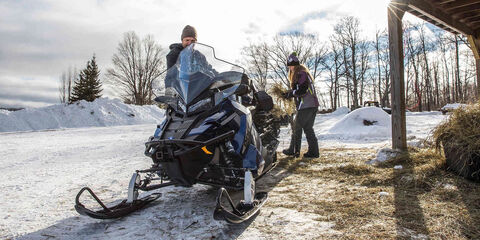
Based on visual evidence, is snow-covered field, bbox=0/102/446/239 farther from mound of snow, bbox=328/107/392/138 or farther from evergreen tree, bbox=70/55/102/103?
evergreen tree, bbox=70/55/102/103

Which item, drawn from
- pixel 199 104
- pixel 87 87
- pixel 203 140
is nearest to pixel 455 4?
pixel 199 104

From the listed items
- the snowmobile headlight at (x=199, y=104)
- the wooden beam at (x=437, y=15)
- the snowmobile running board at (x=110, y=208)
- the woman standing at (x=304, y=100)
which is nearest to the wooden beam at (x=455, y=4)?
the wooden beam at (x=437, y=15)

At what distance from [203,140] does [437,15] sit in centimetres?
599

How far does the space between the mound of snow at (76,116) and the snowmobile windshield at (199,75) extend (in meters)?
18.8

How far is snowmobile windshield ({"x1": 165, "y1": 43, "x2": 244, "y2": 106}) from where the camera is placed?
2795mm

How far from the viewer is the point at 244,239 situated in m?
2.10

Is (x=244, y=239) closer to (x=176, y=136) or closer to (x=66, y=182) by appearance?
(x=176, y=136)

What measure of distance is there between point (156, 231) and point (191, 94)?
1225 millimetres

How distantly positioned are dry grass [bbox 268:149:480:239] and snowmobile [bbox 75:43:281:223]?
1.90 feet

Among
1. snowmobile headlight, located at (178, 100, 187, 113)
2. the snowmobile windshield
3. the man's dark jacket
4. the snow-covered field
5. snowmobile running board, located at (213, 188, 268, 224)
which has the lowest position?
the snow-covered field

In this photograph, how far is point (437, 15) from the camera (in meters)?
5.92

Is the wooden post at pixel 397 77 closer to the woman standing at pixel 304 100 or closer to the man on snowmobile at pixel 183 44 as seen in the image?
the woman standing at pixel 304 100

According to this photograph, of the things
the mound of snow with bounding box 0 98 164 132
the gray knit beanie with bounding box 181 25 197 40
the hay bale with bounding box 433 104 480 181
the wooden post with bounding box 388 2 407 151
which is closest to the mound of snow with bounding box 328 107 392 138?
the wooden post with bounding box 388 2 407 151

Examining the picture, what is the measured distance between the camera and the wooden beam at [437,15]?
526 cm
